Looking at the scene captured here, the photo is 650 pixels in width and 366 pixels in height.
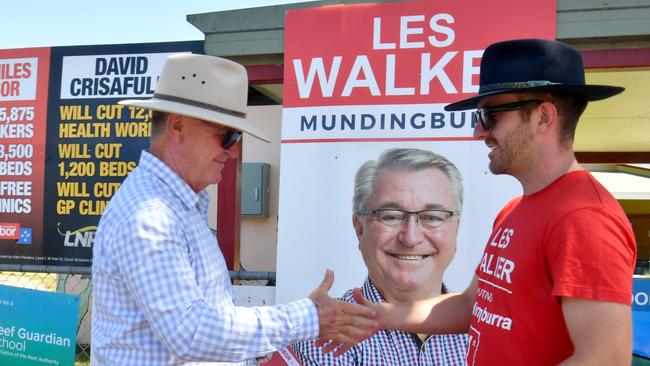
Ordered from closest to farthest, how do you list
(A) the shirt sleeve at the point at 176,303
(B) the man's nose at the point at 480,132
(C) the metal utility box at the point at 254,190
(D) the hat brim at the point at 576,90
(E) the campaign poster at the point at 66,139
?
(A) the shirt sleeve at the point at 176,303 → (D) the hat brim at the point at 576,90 → (B) the man's nose at the point at 480,132 → (E) the campaign poster at the point at 66,139 → (C) the metal utility box at the point at 254,190

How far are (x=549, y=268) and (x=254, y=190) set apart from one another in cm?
447

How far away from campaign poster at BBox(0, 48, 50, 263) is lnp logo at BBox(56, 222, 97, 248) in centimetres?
21

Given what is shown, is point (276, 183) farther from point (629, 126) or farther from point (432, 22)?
point (629, 126)

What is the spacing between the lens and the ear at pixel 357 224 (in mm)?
3176

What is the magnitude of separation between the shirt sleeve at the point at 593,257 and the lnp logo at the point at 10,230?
3.77 meters

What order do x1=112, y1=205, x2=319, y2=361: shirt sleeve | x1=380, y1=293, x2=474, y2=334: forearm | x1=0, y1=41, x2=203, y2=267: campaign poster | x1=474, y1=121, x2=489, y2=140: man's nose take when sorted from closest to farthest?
x1=112, y1=205, x2=319, y2=361: shirt sleeve, x1=474, y1=121, x2=489, y2=140: man's nose, x1=380, y1=293, x2=474, y2=334: forearm, x1=0, y1=41, x2=203, y2=267: campaign poster

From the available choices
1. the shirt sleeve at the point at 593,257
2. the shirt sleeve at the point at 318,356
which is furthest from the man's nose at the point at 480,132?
the shirt sleeve at the point at 318,356

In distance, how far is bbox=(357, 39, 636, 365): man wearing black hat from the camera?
1394 mm

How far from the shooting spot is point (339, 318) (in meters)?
1.91

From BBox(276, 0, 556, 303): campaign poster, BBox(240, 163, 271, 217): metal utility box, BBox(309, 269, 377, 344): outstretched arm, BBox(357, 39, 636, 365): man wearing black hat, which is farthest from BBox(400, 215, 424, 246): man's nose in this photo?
BBox(240, 163, 271, 217): metal utility box

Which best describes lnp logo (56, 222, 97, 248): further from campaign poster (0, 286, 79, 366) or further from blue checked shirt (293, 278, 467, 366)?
blue checked shirt (293, 278, 467, 366)

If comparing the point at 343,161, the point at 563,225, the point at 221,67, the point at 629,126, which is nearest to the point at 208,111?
the point at 221,67

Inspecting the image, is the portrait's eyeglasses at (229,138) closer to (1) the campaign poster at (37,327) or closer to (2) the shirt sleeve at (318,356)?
(2) the shirt sleeve at (318,356)

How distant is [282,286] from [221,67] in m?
1.72
